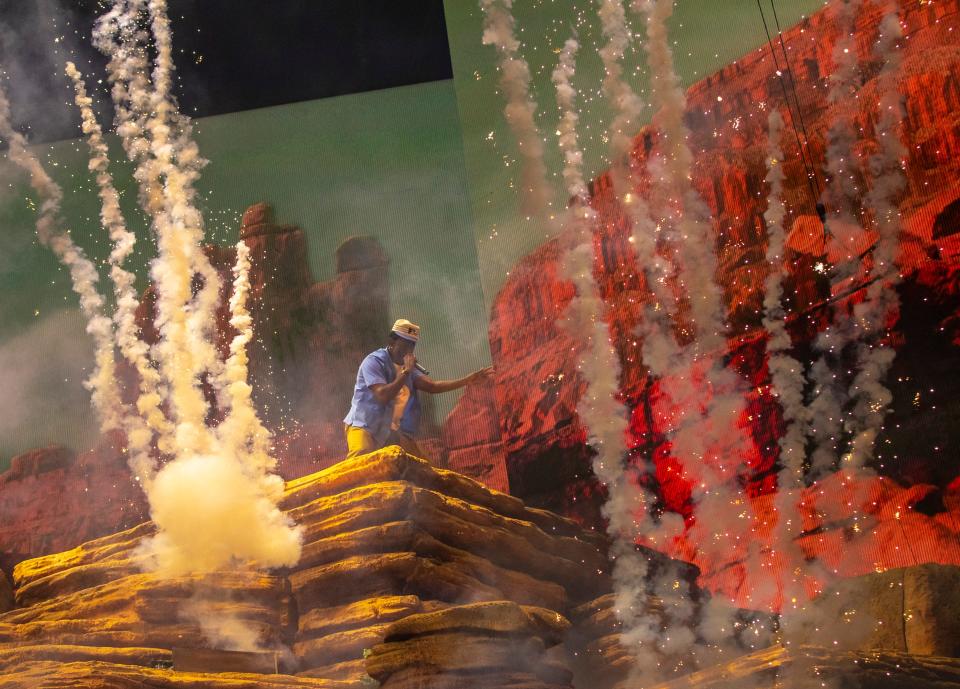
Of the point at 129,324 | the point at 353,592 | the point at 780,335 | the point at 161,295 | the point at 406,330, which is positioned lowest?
the point at 353,592

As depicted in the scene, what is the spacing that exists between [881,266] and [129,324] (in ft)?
19.0

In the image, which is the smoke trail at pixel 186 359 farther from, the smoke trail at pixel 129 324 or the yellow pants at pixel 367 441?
the yellow pants at pixel 367 441

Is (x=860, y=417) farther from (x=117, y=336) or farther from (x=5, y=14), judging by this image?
(x=5, y=14)

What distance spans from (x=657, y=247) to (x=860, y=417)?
75.8 inches

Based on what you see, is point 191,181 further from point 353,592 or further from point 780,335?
point 780,335

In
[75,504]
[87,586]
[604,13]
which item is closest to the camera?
[87,586]

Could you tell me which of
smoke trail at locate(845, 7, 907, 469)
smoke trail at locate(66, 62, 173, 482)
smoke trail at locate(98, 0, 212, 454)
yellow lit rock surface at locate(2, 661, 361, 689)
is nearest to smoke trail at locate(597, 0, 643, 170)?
smoke trail at locate(845, 7, 907, 469)

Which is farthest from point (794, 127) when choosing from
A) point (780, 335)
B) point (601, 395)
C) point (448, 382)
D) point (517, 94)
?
point (448, 382)

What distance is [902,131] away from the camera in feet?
21.7

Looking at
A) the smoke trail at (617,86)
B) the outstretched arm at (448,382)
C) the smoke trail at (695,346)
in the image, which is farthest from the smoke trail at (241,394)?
the smoke trail at (695,346)

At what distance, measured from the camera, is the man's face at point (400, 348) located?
7359 millimetres

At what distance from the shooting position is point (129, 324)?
781cm

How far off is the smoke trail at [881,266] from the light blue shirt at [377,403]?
10.4ft

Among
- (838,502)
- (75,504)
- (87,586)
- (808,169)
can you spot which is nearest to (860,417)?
(838,502)
